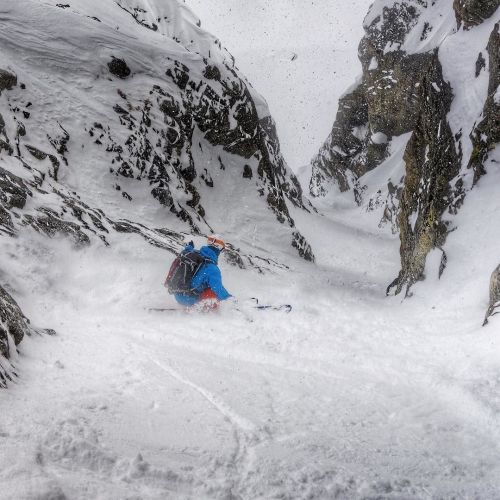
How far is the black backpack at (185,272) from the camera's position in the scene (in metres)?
8.16

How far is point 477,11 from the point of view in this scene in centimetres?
1341

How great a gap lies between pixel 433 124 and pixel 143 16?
19374 mm

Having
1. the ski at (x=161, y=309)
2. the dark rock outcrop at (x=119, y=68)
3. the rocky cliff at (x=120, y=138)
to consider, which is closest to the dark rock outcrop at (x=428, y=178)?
the rocky cliff at (x=120, y=138)

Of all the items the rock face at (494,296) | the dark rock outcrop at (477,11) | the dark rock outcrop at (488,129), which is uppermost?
the dark rock outcrop at (477,11)

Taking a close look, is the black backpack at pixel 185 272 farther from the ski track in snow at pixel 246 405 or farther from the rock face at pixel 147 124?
the rock face at pixel 147 124

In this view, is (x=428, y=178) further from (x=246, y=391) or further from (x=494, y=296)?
(x=246, y=391)

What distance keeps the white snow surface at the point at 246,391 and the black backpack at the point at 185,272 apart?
605 millimetres

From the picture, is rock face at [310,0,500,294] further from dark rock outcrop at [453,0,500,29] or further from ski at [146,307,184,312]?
ski at [146,307,184,312]

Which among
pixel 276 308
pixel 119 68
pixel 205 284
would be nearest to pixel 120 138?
pixel 119 68

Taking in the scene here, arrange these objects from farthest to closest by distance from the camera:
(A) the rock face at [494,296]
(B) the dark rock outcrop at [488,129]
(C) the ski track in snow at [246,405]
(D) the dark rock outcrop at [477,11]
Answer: (D) the dark rock outcrop at [477,11], (B) the dark rock outcrop at [488,129], (A) the rock face at [494,296], (C) the ski track in snow at [246,405]

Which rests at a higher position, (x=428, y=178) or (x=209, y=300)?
(x=428, y=178)

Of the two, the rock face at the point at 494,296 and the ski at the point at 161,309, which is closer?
the rock face at the point at 494,296

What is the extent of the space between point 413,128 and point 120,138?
11.3m

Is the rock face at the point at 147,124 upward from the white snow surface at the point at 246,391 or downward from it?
downward
